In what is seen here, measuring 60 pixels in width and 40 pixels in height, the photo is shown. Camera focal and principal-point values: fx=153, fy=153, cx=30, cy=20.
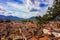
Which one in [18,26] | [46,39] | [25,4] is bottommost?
[46,39]

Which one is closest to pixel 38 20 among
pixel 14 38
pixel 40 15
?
pixel 40 15

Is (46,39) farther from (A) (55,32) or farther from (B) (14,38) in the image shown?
(B) (14,38)

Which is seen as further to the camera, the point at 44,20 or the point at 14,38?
the point at 44,20

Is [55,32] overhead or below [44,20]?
below

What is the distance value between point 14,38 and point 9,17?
38 cm

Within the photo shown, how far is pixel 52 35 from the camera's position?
2.70 metres

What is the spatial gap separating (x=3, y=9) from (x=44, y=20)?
29.9 inches

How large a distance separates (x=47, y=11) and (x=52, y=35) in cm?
44

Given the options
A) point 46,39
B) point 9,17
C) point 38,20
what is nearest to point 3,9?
point 9,17

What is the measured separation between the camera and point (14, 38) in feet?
8.58

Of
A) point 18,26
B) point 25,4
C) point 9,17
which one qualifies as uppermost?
point 25,4

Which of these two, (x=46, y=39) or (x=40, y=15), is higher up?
(x=40, y=15)

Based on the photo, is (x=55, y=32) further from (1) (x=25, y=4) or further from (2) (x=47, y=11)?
(1) (x=25, y=4)

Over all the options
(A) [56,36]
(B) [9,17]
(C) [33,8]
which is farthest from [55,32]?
(B) [9,17]
